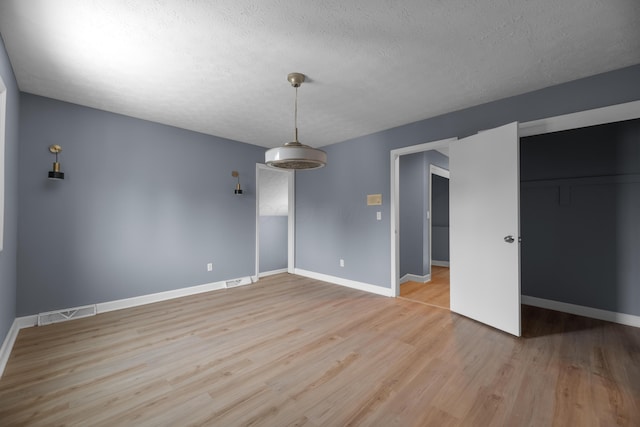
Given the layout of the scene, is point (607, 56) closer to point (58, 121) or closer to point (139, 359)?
point (139, 359)

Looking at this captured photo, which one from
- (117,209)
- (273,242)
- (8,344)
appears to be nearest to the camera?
(8,344)

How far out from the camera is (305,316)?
3088 mm

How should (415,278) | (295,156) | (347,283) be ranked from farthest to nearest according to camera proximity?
(415,278)
(347,283)
(295,156)

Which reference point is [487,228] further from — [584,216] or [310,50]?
[310,50]

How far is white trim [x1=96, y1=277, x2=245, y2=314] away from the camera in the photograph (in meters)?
3.23

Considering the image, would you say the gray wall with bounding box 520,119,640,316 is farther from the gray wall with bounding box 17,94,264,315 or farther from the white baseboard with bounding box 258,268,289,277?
the gray wall with bounding box 17,94,264,315

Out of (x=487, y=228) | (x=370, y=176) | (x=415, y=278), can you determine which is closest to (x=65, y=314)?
(x=370, y=176)

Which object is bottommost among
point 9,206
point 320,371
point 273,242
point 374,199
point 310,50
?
point 320,371

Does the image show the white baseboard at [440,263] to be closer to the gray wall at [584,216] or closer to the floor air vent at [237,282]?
the gray wall at [584,216]

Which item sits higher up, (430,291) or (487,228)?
(487,228)

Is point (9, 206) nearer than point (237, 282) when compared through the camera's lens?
Yes

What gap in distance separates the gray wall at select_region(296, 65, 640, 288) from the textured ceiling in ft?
0.48

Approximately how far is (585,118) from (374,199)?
239cm

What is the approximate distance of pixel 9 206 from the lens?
92.2 inches
